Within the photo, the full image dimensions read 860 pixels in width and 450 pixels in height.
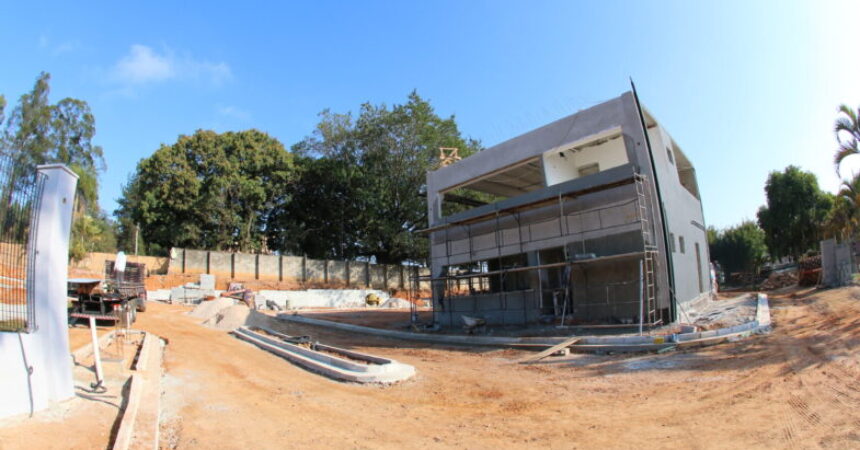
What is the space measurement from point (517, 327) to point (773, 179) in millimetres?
34717

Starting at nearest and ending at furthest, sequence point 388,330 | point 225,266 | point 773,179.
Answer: point 388,330
point 225,266
point 773,179

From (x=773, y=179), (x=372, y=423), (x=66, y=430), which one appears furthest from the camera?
(x=773, y=179)

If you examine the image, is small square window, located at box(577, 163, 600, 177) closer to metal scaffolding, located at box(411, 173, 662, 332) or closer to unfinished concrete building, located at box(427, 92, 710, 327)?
unfinished concrete building, located at box(427, 92, 710, 327)

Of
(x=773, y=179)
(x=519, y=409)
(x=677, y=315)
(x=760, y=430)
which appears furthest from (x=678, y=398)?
(x=773, y=179)

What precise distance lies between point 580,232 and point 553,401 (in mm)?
8602

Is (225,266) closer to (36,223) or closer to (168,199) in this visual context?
(168,199)

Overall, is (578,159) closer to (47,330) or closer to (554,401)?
(554,401)

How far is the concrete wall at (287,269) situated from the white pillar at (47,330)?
2816cm

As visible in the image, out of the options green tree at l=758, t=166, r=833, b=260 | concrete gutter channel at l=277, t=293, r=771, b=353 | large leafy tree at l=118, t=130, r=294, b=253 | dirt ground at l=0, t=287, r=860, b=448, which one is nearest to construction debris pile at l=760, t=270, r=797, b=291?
green tree at l=758, t=166, r=833, b=260

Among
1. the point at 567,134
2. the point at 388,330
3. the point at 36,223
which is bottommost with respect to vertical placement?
the point at 388,330

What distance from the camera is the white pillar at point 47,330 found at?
510 centimetres

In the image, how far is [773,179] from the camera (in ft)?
128

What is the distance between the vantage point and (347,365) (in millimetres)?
9539

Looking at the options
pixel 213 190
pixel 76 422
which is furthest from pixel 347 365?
pixel 213 190
